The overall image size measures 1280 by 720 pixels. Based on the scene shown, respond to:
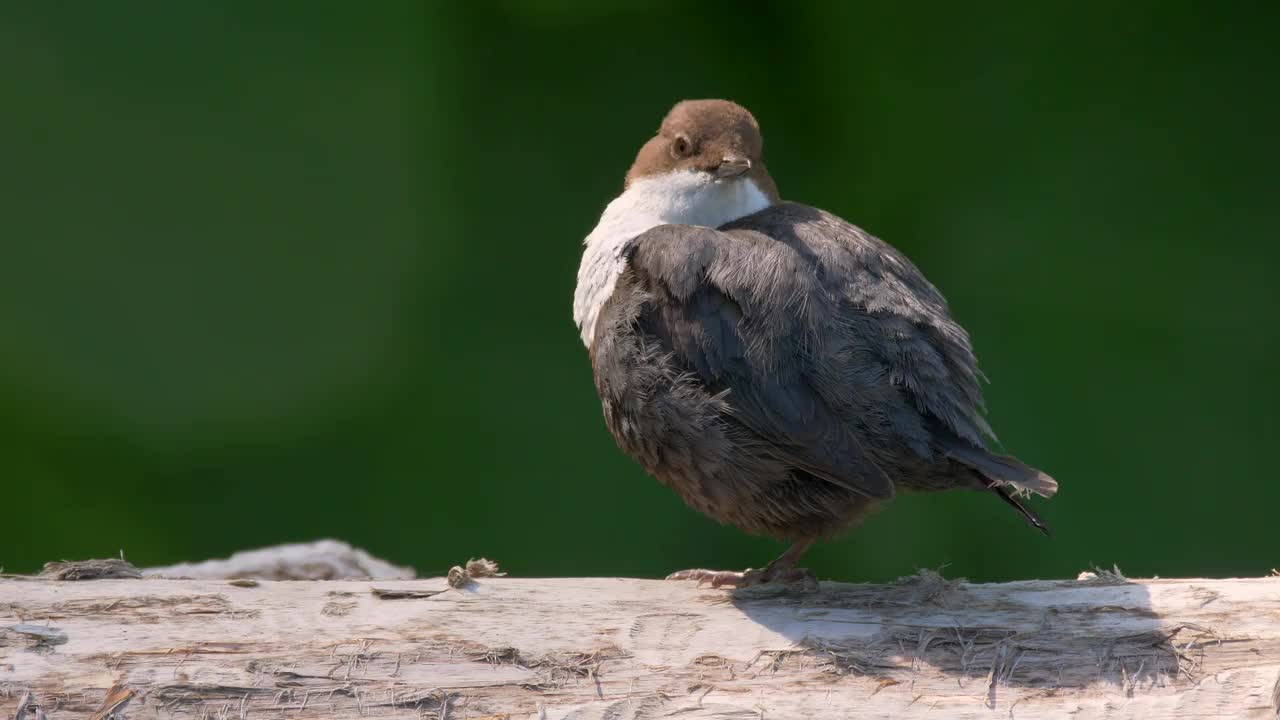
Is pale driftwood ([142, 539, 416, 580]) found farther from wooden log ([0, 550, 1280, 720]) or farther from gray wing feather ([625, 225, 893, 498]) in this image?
gray wing feather ([625, 225, 893, 498])

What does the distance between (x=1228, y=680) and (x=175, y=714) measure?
200 centimetres

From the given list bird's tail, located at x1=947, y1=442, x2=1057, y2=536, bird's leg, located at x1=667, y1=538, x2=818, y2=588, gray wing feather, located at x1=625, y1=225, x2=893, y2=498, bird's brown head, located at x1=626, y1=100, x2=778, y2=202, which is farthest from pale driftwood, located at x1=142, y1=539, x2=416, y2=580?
bird's tail, located at x1=947, y1=442, x2=1057, y2=536

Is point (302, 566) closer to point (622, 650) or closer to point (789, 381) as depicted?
point (622, 650)

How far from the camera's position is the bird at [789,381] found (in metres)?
2.87

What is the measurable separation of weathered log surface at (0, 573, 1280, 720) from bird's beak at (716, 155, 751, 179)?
1176mm

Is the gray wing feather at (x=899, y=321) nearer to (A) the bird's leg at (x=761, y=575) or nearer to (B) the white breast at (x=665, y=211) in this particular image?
(B) the white breast at (x=665, y=211)

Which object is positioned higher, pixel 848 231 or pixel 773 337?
pixel 848 231

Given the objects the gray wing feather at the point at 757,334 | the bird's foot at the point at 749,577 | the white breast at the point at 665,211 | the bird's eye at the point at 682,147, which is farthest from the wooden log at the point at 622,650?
the bird's eye at the point at 682,147

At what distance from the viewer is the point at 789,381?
289 centimetres

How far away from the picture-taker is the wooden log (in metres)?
2.42

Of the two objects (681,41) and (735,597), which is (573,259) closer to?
(681,41)

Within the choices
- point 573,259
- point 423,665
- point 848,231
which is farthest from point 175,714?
point 573,259

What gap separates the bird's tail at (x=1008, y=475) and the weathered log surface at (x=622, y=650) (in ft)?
0.66

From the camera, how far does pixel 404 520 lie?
16.8ft
